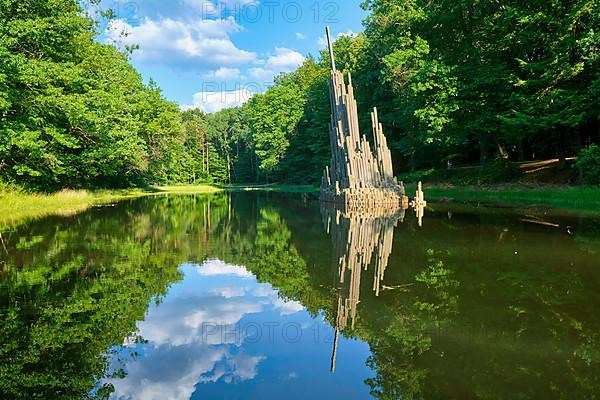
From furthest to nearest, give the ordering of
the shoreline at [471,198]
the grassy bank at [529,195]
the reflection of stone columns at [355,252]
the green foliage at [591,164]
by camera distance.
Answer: the green foliage at [591,164] < the grassy bank at [529,195] < the shoreline at [471,198] < the reflection of stone columns at [355,252]

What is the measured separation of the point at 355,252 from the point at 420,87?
60.8 feet

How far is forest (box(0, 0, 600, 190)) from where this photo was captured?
1989 centimetres

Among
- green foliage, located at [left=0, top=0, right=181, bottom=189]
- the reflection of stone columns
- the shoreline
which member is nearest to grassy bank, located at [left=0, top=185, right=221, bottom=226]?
the shoreline

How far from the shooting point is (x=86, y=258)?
8469 mm

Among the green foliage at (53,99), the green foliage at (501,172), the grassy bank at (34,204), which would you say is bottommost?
the grassy bank at (34,204)

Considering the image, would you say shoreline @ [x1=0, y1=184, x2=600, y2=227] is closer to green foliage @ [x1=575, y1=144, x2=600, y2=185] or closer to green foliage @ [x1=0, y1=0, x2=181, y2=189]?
green foliage @ [x1=575, y1=144, x2=600, y2=185]

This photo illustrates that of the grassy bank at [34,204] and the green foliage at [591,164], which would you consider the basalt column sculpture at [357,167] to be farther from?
the grassy bank at [34,204]

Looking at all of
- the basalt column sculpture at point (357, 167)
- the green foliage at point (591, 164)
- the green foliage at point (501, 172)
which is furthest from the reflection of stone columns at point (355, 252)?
the green foliage at point (501, 172)

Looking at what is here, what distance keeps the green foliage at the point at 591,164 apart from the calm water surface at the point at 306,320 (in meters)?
10.8

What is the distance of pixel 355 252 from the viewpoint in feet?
28.8

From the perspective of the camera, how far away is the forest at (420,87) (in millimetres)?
19891

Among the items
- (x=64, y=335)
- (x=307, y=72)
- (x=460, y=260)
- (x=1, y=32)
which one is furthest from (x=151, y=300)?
(x=307, y=72)

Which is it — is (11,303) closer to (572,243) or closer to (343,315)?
(343,315)

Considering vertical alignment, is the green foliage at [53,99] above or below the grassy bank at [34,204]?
above
